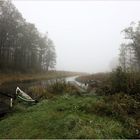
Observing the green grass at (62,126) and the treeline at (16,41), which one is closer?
the green grass at (62,126)

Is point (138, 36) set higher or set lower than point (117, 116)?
higher

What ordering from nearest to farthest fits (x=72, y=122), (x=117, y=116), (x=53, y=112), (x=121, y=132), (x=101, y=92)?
(x=121, y=132), (x=72, y=122), (x=117, y=116), (x=53, y=112), (x=101, y=92)

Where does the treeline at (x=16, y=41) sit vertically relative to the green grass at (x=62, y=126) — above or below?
above

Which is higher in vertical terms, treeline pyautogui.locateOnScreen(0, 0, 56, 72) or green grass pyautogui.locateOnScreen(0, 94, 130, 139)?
treeline pyautogui.locateOnScreen(0, 0, 56, 72)

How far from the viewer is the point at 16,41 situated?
128 ft

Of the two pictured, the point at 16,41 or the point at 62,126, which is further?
the point at 16,41

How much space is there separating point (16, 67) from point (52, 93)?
2697 centimetres

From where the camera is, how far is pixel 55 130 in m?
6.30

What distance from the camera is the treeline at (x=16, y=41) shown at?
33.3 m

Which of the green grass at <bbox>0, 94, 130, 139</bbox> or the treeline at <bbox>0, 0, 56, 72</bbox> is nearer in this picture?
the green grass at <bbox>0, 94, 130, 139</bbox>

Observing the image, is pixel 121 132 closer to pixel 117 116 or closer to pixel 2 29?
pixel 117 116

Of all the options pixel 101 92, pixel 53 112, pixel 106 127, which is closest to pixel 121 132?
pixel 106 127

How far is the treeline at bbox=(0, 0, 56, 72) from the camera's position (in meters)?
33.3

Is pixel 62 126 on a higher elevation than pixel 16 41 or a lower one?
lower
